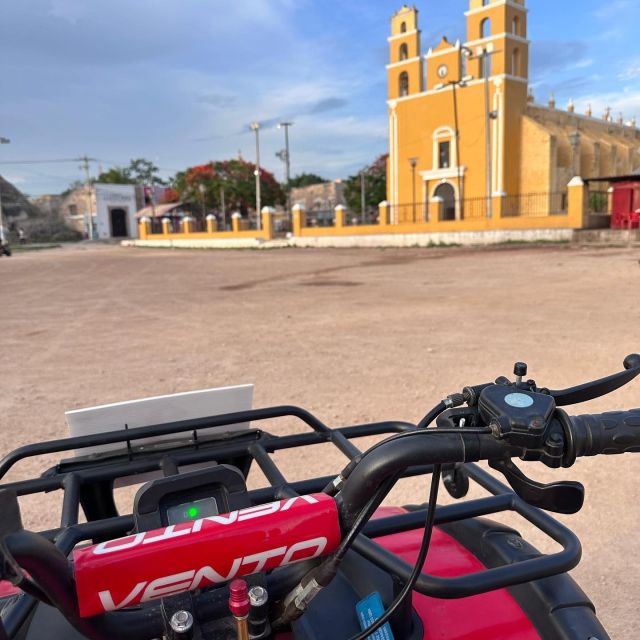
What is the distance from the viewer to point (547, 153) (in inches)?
1316

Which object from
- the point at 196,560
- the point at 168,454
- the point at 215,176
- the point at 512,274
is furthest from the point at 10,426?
the point at 215,176

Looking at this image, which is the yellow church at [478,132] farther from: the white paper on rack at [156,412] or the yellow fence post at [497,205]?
the white paper on rack at [156,412]

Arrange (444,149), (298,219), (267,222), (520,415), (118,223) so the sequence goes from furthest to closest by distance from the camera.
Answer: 1. (118,223)
2. (444,149)
3. (267,222)
4. (298,219)
5. (520,415)

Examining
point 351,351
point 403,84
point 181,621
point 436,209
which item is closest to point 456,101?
point 403,84

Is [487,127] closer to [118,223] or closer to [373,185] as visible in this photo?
[373,185]

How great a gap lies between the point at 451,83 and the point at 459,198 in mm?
6577

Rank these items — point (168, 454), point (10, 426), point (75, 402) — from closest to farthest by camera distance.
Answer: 1. point (168, 454)
2. point (10, 426)
3. point (75, 402)

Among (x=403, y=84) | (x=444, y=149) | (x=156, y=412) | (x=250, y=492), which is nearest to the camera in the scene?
(x=250, y=492)

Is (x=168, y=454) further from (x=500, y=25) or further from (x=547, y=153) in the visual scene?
(x=500, y=25)

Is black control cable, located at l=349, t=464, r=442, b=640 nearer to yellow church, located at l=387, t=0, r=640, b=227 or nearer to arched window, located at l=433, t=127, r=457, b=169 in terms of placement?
yellow church, located at l=387, t=0, r=640, b=227

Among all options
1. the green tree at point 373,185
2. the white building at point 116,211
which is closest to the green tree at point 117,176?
the white building at point 116,211

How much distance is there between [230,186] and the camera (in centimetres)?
5541

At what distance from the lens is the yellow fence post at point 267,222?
35875mm

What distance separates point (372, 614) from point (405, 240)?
28339 mm
